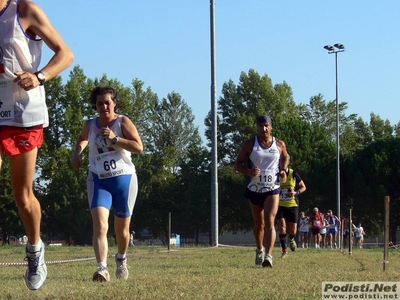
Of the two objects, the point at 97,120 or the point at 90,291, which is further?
the point at 97,120

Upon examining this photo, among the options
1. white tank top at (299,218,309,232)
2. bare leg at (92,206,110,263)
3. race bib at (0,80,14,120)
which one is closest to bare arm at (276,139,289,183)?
bare leg at (92,206,110,263)

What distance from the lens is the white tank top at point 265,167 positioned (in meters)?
11.9

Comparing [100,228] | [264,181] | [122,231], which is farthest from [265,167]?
[100,228]

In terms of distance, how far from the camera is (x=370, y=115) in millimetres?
91562

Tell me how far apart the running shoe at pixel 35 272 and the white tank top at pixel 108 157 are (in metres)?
1.98

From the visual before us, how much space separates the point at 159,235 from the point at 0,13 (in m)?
77.1

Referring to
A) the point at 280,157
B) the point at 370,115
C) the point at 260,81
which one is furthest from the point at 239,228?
the point at 280,157

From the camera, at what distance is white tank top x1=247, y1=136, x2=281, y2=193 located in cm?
1189

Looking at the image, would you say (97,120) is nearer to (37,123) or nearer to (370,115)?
(37,123)

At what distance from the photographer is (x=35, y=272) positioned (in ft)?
23.2

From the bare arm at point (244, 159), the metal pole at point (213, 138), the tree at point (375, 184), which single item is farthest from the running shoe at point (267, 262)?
the tree at point (375, 184)

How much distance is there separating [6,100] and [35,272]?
1.56m

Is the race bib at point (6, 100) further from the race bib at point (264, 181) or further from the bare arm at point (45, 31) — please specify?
the race bib at point (264, 181)

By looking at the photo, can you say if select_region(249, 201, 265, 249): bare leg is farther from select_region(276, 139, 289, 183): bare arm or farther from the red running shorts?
the red running shorts
